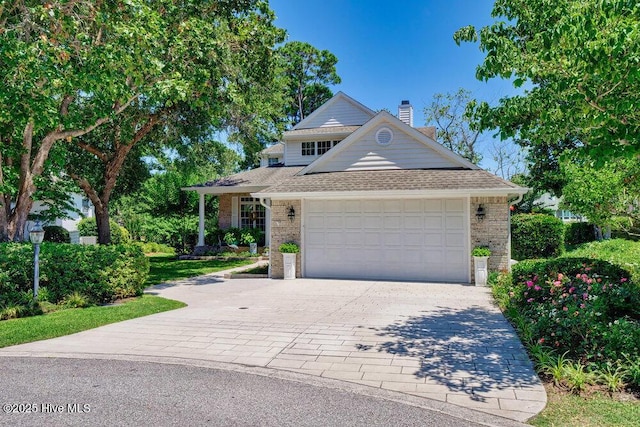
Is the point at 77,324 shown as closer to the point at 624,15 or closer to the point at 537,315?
the point at 537,315

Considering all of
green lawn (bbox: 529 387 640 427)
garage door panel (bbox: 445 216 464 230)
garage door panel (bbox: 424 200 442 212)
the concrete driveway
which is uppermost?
garage door panel (bbox: 424 200 442 212)

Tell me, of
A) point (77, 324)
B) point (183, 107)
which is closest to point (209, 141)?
point (183, 107)

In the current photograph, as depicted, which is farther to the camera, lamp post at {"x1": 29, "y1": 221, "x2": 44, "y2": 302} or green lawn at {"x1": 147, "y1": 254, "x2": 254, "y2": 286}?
green lawn at {"x1": 147, "y1": 254, "x2": 254, "y2": 286}

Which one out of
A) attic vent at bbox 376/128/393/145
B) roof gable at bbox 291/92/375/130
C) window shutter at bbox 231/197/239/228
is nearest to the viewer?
attic vent at bbox 376/128/393/145

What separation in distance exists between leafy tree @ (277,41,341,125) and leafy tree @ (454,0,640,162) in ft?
107

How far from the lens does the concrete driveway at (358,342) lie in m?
4.52

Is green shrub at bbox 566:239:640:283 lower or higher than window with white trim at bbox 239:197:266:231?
lower

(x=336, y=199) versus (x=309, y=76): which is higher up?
(x=309, y=76)

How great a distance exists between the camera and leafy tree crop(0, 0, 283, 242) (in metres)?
8.05

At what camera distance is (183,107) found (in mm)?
14844

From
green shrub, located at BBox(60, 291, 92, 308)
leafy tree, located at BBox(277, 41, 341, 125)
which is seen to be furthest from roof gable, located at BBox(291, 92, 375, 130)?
leafy tree, located at BBox(277, 41, 341, 125)

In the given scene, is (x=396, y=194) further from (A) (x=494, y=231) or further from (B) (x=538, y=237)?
(B) (x=538, y=237)

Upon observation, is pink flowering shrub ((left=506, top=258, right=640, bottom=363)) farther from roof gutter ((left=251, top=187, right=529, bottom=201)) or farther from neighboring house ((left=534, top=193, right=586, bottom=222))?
neighboring house ((left=534, top=193, right=586, bottom=222))

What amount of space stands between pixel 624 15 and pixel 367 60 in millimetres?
21990
